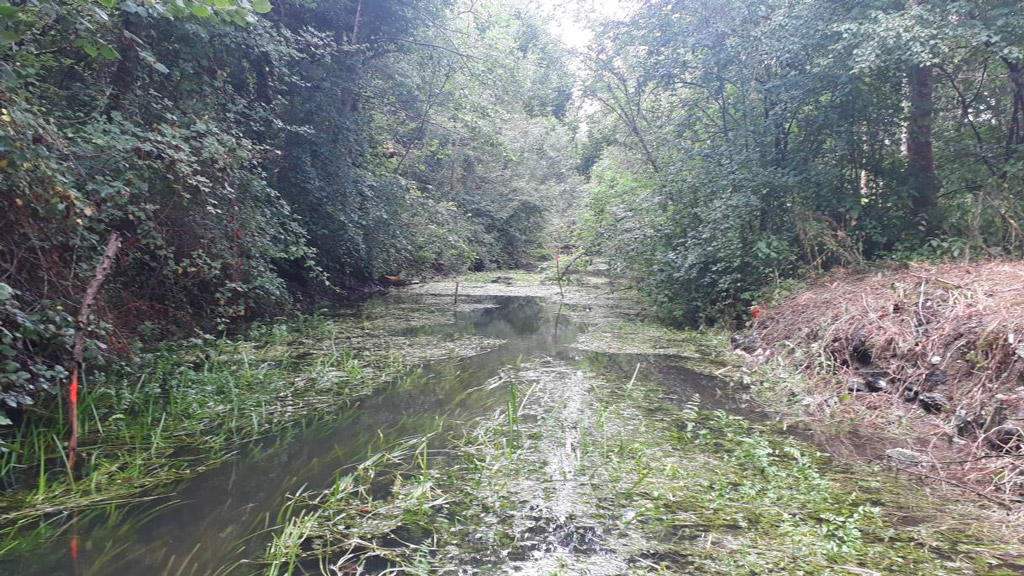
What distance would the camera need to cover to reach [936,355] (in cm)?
439

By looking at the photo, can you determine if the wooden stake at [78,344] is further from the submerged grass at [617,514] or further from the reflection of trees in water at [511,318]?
the reflection of trees in water at [511,318]

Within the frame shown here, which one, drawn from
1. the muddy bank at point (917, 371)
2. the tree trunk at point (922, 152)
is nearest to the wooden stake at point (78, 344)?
the muddy bank at point (917, 371)

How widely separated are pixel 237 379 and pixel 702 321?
6.13 m

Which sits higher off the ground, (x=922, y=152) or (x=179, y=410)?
(x=922, y=152)

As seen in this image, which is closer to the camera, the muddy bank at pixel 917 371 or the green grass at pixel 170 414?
→ the green grass at pixel 170 414

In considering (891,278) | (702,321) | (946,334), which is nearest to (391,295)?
(702,321)

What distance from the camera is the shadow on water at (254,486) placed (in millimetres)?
2443

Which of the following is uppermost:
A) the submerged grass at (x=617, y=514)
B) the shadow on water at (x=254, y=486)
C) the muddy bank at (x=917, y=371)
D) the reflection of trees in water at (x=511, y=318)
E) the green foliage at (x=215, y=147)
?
the green foliage at (x=215, y=147)

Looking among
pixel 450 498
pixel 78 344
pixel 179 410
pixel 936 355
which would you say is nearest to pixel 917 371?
pixel 936 355

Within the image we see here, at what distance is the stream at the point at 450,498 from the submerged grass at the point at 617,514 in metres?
0.01

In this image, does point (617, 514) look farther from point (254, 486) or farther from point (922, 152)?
point (922, 152)

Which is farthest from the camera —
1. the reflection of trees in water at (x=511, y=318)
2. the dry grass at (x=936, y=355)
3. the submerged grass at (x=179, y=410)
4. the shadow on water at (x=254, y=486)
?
the reflection of trees in water at (x=511, y=318)

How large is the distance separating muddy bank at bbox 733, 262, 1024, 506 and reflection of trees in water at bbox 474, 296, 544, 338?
3.82 metres

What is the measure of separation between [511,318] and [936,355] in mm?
7282
